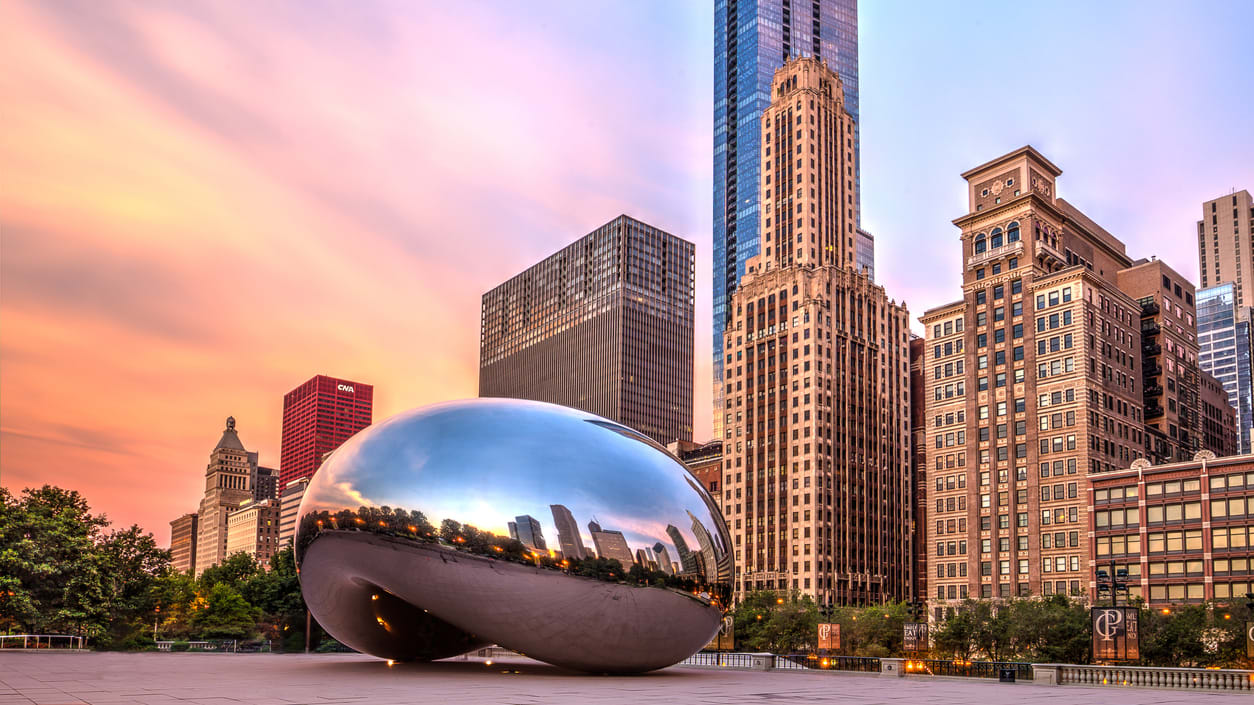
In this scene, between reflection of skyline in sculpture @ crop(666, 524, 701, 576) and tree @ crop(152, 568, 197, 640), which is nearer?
reflection of skyline in sculpture @ crop(666, 524, 701, 576)

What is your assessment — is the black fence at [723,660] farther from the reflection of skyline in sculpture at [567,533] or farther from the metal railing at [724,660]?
the reflection of skyline in sculpture at [567,533]

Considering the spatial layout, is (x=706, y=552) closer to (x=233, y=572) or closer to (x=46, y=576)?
(x=46, y=576)

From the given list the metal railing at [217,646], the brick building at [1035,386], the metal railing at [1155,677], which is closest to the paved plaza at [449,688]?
the metal railing at [1155,677]

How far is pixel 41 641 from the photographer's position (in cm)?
4653

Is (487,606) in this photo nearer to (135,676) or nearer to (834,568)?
(135,676)

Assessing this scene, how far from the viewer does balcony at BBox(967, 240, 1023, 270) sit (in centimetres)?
10531

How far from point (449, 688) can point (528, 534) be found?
340 cm

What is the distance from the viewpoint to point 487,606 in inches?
901

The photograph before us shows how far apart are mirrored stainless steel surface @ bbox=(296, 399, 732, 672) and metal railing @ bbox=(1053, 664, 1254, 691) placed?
12018 mm

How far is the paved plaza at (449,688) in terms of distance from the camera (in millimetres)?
18344

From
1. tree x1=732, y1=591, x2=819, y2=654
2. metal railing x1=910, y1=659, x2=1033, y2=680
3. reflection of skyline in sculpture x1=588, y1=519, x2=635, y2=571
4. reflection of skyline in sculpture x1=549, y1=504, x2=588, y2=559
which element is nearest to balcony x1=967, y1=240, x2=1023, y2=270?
tree x1=732, y1=591, x2=819, y2=654

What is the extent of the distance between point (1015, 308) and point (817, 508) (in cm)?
4096

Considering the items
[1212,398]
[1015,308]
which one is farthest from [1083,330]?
[1212,398]

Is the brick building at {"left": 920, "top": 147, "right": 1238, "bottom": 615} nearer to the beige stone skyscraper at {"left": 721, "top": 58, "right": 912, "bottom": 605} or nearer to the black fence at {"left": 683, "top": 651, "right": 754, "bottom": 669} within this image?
the beige stone skyscraper at {"left": 721, "top": 58, "right": 912, "bottom": 605}
